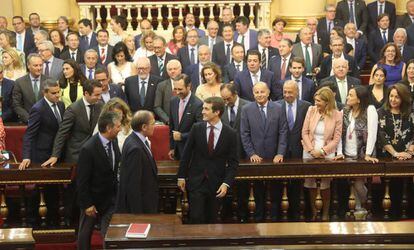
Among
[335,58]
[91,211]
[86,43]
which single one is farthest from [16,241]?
[86,43]

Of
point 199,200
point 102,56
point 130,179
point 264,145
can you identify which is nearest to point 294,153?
point 264,145

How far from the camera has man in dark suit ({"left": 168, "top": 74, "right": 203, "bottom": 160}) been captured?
22.8 ft

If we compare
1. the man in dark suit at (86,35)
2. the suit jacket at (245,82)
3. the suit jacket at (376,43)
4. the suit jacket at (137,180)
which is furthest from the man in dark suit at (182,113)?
the suit jacket at (376,43)

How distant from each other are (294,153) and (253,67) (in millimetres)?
1536

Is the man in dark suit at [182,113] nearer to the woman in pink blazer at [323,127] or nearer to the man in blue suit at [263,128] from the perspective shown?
the man in blue suit at [263,128]

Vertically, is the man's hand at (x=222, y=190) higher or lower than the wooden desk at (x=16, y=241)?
lower

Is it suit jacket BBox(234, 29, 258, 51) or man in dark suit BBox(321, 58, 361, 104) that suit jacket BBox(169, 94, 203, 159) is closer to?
man in dark suit BBox(321, 58, 361, 104)

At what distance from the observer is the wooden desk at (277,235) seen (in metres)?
4.57

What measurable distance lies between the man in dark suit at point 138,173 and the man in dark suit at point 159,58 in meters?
3.60

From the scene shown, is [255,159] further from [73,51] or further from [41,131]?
[73,51]

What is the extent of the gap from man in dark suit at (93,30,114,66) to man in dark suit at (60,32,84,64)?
262 millimetres

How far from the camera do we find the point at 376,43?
10945 millimetres

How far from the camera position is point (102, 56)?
32.8 ft

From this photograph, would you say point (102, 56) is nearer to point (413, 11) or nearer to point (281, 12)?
point (281, 12)
